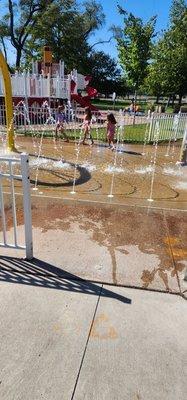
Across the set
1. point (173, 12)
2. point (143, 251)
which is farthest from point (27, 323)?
point (173, 12)

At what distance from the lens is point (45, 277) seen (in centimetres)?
447

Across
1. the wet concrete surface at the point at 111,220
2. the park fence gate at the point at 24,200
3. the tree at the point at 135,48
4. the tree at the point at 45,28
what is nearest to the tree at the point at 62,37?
the tree at the point at 45,28

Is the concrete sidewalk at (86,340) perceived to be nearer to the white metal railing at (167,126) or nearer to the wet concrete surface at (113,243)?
the wet concrete surface at (113,243)

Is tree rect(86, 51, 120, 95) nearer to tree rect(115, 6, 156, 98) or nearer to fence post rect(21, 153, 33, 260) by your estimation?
tree rect(115, 6, 156, 98)

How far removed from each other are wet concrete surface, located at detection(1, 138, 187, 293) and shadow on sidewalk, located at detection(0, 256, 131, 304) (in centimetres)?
12

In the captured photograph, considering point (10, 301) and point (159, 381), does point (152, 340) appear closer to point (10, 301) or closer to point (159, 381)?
point (159, 381)

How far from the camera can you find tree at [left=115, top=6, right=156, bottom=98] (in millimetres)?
28719

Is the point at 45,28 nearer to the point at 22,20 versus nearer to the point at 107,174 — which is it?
the point at 22,20

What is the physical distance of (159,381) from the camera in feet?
10.1

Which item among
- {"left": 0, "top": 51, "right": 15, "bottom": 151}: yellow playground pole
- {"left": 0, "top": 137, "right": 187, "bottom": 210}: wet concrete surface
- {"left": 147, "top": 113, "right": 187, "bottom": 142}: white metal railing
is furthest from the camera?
{"left": 147, "top": 113, "right": 187, "bottom": 142}: white metal railing

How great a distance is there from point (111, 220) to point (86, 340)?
301 centimetres

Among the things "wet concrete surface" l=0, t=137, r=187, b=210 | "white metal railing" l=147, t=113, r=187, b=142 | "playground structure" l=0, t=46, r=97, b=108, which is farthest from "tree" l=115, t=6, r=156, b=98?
"wet concrete surface" l=0, t=137, r=187, b=210

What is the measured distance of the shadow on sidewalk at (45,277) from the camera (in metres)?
4.26

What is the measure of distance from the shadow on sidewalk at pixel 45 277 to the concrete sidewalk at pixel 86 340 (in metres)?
0.01
